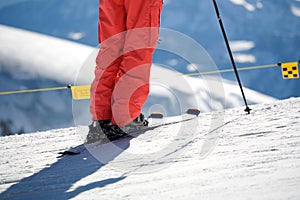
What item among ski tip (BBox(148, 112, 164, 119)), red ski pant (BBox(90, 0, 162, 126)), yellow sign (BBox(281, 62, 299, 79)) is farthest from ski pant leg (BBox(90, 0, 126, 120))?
yellow sign (BBox(281, 62, 299, 79))

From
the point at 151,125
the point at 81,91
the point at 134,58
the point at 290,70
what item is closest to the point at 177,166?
the point at 134,58

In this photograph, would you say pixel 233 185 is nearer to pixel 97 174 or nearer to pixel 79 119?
pixel 97 174

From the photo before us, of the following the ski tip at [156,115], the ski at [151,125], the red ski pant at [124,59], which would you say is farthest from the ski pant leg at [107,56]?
the ski tip at [156,115]

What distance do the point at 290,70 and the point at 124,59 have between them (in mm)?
2125

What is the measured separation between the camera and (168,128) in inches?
64.4

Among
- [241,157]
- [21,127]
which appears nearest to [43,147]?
[241,157]

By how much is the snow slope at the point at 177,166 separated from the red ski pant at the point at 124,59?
17 cm

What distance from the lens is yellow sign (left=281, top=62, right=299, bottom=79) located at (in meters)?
3.06

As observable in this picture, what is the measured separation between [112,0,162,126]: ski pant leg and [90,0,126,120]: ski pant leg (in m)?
0.05

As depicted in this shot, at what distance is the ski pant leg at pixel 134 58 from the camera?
151 cm

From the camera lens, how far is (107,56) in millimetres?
1574

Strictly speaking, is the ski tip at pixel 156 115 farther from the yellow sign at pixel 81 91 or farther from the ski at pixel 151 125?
the yellow sign at pixel 81 91

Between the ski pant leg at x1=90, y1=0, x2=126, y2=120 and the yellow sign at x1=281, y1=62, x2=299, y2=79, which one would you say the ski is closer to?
the ski pant leg at x1=90, y1=0, x2=126, y2=120

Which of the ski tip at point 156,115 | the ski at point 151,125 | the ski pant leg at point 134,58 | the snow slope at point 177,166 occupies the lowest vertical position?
the snow slope at point 177,166
